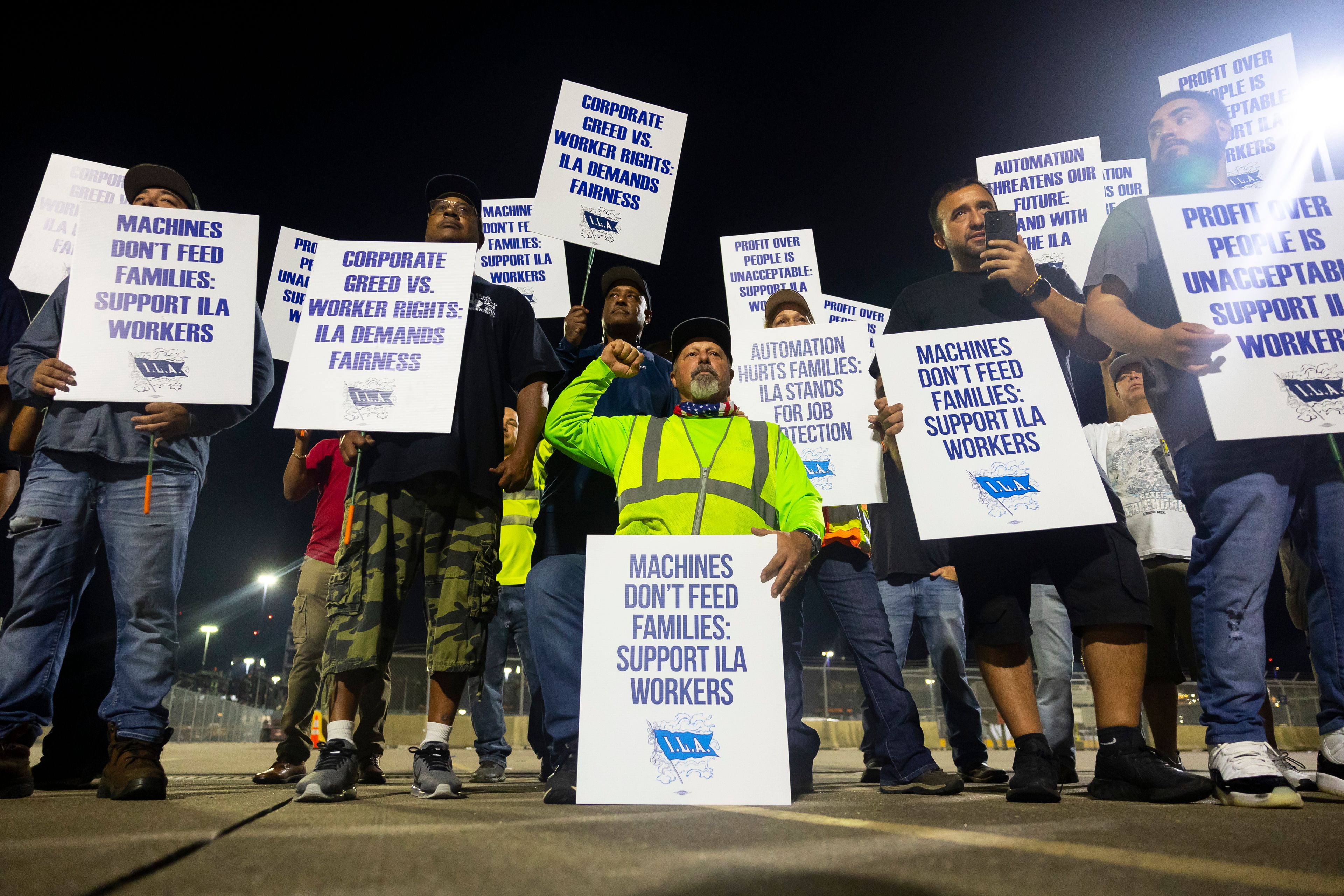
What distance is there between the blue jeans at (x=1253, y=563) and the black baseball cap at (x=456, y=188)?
3142 mm

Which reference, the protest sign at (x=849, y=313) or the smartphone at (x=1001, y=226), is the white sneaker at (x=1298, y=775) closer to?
the smartphone at (x=1001, y=226)

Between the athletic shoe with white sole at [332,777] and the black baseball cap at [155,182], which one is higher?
the black baseball cap at [155,182]

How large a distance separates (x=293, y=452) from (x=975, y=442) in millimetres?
4095

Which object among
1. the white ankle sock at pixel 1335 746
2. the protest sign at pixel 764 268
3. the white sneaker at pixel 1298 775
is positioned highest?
the protest sign at pixel 764 268

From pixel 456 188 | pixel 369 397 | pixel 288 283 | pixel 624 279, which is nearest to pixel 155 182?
pixel 456 188

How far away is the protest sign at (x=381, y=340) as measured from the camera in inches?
121

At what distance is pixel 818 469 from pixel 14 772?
3362 millimetres

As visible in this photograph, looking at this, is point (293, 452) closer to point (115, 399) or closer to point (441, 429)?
point (115, 399)

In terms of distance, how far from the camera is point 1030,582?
290 cm

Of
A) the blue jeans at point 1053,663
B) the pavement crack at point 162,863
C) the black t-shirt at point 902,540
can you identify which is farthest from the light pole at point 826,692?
the pavement crack at point 162,863

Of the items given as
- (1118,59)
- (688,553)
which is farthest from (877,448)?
(1118,59)

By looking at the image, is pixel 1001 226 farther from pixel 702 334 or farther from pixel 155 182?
pixel 155 182

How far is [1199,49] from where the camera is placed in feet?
33.3

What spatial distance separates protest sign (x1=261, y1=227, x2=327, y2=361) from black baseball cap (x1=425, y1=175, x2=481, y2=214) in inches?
90.3
